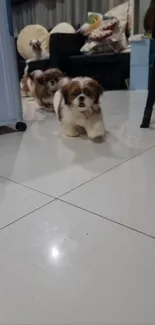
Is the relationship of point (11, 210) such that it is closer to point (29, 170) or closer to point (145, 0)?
point (29, 170)

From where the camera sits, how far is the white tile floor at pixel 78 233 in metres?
0.61

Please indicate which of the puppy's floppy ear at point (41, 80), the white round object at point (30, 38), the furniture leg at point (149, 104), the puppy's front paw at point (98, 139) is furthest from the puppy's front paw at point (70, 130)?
the white round object at point (30, 38)

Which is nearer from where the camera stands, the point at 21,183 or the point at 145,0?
the point at 21,183

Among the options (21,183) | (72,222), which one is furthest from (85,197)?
(21,183)

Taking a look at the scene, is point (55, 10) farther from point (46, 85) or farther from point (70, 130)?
point (70, 130)

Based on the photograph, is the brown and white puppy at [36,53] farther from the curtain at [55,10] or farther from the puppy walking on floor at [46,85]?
the curtain at [55,10]

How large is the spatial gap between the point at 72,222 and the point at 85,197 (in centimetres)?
15

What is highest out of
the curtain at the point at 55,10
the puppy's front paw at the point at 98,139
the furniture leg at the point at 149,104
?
the curtain at the point at 55,10

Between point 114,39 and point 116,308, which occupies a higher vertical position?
point 114,39

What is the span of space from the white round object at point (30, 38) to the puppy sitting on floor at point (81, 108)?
77.1 inches

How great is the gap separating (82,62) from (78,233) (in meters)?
2.39

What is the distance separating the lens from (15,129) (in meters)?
1.87

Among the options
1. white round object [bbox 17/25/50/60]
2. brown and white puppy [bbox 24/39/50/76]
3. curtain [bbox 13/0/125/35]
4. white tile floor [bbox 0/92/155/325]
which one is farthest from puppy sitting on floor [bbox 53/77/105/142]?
curtain [bbox 13/0/125/35]

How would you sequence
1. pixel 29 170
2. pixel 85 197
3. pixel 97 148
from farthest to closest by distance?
pixel 97 148 → pixel 29 170 → pixel 85 197
